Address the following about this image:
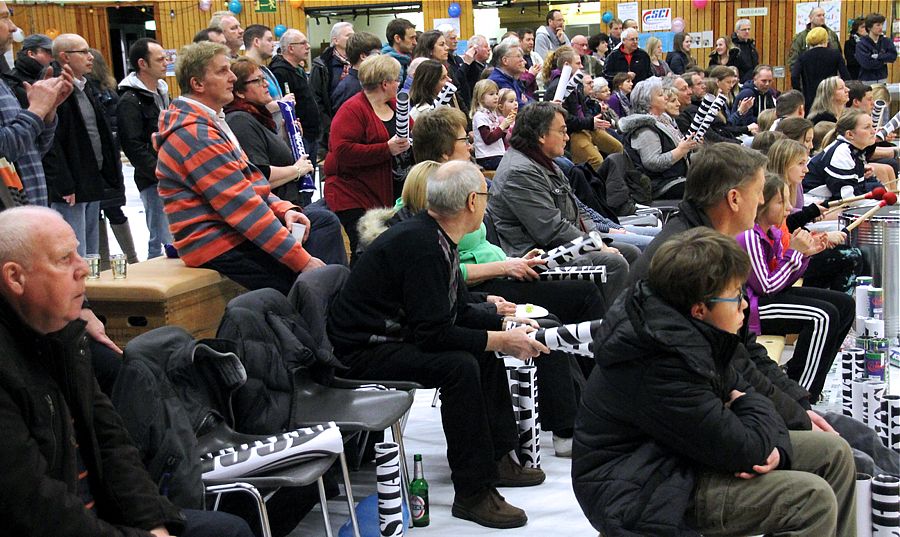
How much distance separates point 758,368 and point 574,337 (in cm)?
57

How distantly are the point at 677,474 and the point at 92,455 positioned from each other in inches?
52.1

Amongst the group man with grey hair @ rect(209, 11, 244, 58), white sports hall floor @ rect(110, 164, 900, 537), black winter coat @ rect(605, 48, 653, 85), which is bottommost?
white sports hall floor @ rect(110, 164, 900, 537)

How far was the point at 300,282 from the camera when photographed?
3535 millimetres

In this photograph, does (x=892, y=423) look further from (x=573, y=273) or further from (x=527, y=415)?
(x=573, y=273)

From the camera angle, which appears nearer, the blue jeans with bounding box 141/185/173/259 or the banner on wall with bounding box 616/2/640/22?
the blue jeans with bounding box 141/185/173/259

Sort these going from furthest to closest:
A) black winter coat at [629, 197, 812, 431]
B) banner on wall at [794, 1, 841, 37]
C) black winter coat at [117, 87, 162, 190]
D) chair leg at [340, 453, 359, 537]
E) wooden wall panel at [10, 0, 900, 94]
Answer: wooden wall panel at [10, 0, 900, 94]
banner on wall at [794, 1, 841, 37]
black winter coat at [117, 87, 162, 190]
chair leg at [340, 453, 359, 537]
black winter coat at [629, 197, 812, 431]

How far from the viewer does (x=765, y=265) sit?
4.05 m

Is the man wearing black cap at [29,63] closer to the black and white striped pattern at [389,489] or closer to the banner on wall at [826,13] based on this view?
the black and white striped pattern at [389,489]

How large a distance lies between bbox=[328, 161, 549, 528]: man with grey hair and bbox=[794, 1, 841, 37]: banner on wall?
47.1 feet

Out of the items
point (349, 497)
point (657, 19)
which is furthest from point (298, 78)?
Result: point (657, 19)

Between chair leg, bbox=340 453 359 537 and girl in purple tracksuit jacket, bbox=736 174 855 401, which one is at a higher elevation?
girl in purple tracksuit jacket, bbox=736 174 855 401

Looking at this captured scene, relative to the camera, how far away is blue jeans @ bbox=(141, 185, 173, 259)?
21.0 feet

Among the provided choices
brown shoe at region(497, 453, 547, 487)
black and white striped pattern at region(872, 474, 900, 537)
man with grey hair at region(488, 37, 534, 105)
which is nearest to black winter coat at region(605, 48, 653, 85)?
man with grey hair at region(488, 37, 534, 105)

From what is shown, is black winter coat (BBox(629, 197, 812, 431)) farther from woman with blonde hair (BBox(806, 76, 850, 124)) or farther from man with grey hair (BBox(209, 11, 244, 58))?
woman with blonde hair (BBox(806, 76, 850, 124))
